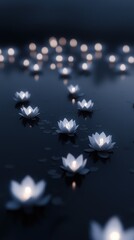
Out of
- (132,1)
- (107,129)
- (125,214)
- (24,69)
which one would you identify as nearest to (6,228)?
(125,214)

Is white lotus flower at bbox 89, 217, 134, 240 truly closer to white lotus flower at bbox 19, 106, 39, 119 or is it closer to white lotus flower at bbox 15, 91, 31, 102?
white lotus flower at bbox 19, 106, 39, 119

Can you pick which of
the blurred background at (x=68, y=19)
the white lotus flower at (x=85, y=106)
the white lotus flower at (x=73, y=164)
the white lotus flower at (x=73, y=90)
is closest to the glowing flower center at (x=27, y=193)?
the white lotus flower at (x=73, y=164)

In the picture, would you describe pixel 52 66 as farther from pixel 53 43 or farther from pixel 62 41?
pixel 62 41

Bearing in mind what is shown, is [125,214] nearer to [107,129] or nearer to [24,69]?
[107,129]

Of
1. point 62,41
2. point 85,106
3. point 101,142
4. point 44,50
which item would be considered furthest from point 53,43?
point 101,142

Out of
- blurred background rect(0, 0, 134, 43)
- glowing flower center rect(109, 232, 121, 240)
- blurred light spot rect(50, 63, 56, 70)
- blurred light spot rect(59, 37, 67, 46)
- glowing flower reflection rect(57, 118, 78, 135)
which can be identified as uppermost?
blurred background rect(0, 0, 134, 43)

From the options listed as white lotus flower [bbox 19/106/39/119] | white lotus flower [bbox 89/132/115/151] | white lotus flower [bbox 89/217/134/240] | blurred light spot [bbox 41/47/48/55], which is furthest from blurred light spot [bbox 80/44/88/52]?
white lotus flower [bbox 89/217/134/240]
